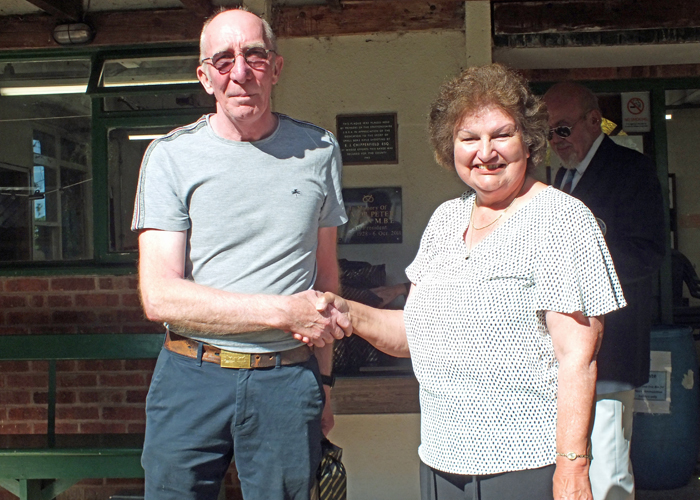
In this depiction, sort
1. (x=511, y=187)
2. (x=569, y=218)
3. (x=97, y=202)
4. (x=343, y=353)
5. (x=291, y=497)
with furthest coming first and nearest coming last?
(x=97, y=202), (x=343, y=353), (x=291, y=497), (x=511, y=187), (x=569, y=218)

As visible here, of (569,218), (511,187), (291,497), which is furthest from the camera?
(291,497)

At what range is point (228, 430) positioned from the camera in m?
2.13

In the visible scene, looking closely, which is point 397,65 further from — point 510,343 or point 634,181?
point 510,343

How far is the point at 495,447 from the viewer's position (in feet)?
6.01

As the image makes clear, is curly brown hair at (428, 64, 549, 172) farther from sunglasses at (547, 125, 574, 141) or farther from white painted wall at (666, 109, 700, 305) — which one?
white painted wall at (666, 109, 700, 305)

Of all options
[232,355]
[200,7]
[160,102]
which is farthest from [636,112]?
[232,355]

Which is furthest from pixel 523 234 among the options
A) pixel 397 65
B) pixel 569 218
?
pixel 397 65

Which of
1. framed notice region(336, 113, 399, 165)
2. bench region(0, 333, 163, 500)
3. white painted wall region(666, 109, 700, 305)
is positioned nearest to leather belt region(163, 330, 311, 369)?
bench region(0, 333, 163, 500)

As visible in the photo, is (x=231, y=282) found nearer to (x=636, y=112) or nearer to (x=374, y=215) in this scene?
(x=374, y=215)

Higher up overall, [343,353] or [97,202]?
[97,202]

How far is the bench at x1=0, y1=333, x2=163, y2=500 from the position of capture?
11.8 ft

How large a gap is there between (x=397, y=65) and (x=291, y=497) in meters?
2.87

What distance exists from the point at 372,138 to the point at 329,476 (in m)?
2.48

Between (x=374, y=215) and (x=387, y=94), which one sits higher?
(x=387, y=94)
